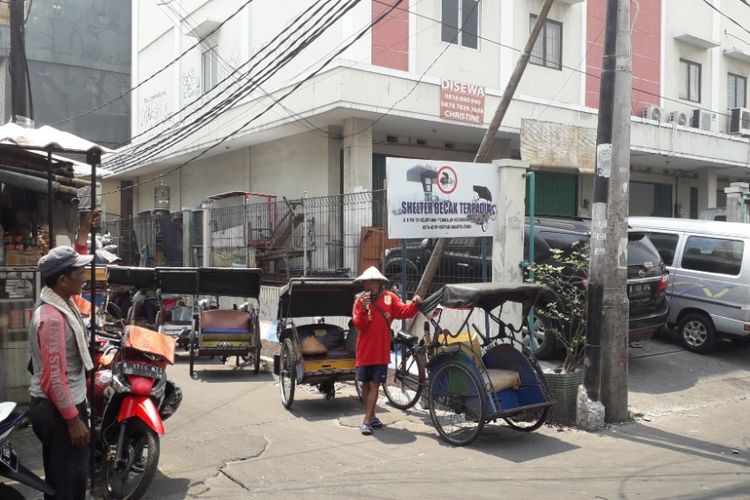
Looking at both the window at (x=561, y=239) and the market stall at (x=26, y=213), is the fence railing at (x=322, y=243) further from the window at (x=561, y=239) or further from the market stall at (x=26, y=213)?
the market stall at (x=26, y=213)

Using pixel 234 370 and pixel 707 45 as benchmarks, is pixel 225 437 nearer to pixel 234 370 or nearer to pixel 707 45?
pixel 234 370

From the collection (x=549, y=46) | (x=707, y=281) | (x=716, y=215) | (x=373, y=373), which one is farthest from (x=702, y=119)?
(x=373, y=373)

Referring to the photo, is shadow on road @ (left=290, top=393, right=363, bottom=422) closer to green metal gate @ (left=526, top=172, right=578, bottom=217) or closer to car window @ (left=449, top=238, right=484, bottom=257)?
car window @ (left=449, top=238, right=484, bottom=257)

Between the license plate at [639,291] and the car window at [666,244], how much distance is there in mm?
1906

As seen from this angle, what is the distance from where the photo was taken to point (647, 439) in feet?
21.4

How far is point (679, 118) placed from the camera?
1975cm

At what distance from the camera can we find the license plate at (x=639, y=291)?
8.85m

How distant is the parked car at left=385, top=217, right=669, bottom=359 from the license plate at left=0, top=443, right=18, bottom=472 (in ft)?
19.9

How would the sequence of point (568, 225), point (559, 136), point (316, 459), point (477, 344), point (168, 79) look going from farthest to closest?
point (168, 79) < point (559, 136) < point (568, 225) < point (477, 344) < point (316, 459)

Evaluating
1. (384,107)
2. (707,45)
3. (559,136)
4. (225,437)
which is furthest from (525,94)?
(225,437)

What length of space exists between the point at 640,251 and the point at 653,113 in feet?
38.2

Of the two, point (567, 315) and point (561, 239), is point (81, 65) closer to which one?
point (561, 239)

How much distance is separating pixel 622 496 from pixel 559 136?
43.0 ft

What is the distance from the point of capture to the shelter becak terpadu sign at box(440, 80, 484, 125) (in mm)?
15297
